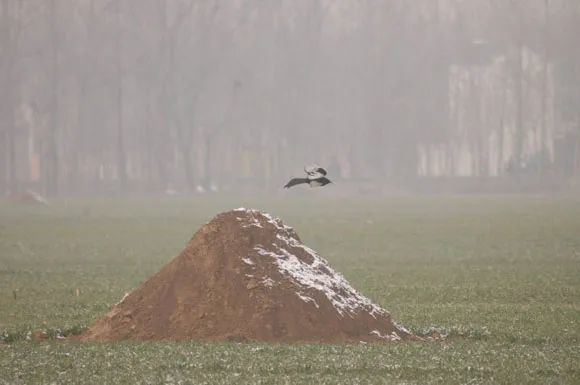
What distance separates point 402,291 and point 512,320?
5.33m

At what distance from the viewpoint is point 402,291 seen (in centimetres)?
2350

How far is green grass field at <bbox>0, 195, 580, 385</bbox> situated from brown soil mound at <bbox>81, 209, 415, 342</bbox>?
22.8 inches

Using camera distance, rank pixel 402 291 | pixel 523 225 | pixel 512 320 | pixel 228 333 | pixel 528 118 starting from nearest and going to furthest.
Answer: pixel 228 333, pixel 512 320, pixel 402 291, pixel 523 225, pixel 528 118

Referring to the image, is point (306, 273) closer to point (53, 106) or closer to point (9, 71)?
point (9, 71)

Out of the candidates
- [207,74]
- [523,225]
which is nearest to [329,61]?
[207,74]

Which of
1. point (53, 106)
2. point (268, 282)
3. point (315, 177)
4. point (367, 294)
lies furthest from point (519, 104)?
point (315, 177)

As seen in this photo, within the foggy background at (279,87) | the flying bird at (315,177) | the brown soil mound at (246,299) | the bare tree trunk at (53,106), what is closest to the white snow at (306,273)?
the brown soil mound at (246,299)

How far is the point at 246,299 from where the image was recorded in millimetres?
15477

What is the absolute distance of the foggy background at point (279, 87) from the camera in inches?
3620

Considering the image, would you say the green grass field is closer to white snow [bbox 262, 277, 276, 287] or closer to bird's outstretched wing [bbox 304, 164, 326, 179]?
white snow [bbox 262, 277, 276, 287]

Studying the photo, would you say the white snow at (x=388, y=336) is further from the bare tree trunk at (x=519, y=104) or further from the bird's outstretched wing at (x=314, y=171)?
the bare tree trunk at (x=519, y=104)

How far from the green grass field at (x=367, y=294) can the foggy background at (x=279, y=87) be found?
3751cm

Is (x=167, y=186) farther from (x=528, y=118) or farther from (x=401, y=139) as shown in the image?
(x=528, y=118)

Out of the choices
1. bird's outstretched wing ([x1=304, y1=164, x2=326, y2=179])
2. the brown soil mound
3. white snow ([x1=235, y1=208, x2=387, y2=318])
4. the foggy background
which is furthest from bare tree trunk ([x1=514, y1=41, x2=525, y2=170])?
bird's outstretched wing ([x1=304, y1=164, x2=326, y2=179])
